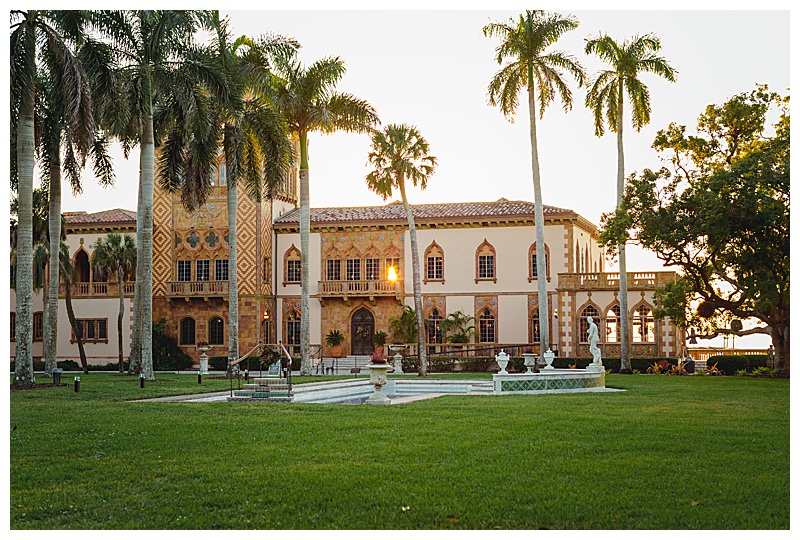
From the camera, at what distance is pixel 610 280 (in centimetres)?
3991

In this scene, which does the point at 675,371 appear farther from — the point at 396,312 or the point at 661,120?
the point at 396,312

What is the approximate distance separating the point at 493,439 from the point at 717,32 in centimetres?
550

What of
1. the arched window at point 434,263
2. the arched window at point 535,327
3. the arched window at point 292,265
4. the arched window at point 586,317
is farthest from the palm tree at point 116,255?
the arched window at point 586,317

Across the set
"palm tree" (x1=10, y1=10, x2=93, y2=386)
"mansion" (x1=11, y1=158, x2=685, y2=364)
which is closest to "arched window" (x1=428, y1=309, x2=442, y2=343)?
"mansion" (x1=11, y1=158, x2=685, y2=364)

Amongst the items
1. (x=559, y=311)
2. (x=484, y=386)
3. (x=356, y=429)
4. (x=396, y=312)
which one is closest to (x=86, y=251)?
(x=396, y=312)

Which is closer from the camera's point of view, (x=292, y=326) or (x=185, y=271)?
(x=292, y=326)

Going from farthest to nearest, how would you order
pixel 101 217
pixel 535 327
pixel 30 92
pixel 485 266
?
pixel 101 217, pixel 485 266, pixel 535 327, pixel 30 92

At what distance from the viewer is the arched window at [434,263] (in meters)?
44.1

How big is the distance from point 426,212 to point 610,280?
9.84 m

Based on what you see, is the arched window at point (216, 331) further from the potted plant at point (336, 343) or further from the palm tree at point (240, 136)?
the palm tree at point (240, 136)

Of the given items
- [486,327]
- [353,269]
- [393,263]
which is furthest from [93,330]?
[486,327]

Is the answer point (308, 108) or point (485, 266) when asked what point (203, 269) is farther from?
point (308, 108)

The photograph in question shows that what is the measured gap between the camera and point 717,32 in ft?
32.5

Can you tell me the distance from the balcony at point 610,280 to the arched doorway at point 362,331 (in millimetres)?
9319
